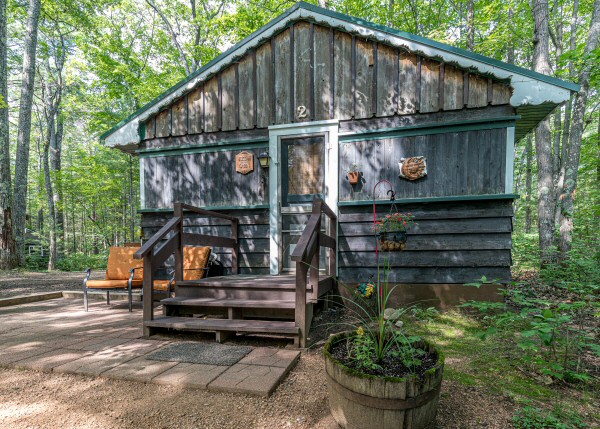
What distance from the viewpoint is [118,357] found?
2.58 meters

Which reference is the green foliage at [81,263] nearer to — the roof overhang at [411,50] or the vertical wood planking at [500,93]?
the roof overhang at [411,50]

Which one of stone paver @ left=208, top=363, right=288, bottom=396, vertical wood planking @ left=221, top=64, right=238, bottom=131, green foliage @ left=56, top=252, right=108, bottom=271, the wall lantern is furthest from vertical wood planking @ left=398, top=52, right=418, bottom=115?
green foliage @ left=56, top=252, right=108, bottom=271

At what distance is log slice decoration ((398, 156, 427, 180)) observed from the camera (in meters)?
4.04

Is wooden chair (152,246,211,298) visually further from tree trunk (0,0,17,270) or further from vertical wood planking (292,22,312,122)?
tree trunk (0,0,17,270)

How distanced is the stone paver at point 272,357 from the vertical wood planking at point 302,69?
3.33 meters

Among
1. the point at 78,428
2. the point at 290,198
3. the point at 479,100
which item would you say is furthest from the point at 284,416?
the point at 479,100

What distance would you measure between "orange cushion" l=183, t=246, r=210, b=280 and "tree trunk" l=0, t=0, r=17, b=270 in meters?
6.51

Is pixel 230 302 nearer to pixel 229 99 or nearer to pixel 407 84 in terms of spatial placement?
pixel 229 99

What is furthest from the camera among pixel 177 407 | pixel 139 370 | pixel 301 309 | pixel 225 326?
pixel 225 326

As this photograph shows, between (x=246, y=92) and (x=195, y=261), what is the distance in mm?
2863

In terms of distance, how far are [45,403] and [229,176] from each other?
11.7ft

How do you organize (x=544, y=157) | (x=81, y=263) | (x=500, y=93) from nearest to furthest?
(x=500, y=93)
(x=544, y=157)
(x=81, y=263)

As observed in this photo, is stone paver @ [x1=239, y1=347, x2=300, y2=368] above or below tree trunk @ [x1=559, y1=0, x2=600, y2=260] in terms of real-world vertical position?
below

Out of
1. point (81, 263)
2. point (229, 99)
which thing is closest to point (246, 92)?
point (229, 99)
